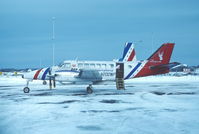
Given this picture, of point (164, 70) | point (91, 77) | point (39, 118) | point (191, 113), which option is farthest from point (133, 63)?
point (39, 118)

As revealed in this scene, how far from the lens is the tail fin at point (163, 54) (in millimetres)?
26334

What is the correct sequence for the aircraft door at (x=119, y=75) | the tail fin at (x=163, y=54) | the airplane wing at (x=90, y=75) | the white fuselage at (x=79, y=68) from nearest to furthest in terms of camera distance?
the airplane wing at (x=90, y=75) → the white fuselage at (x=79, y=68) → the aircraft door at (x=119, y=75) → the tail fin at (x=163, y=54)

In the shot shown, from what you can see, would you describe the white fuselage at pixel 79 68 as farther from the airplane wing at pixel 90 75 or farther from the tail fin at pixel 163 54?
the tail fin at pixel 163 54

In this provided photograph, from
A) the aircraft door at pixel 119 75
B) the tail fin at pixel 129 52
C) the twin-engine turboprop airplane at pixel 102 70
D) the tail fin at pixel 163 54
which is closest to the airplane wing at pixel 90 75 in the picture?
the twin-engine turboprop airplane at pixel 102 70

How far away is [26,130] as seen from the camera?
7.96 meters

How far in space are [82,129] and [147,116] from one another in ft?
11.5

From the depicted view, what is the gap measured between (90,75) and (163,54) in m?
9.54

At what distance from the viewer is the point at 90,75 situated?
2197 cm

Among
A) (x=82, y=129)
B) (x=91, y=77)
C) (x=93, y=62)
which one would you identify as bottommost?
(x=82, y=129)

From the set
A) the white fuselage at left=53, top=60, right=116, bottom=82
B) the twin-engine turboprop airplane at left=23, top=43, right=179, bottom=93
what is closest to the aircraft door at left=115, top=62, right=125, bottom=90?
the twin-engine turboprop airplane at left=23, top=43, right=179, bottom=93

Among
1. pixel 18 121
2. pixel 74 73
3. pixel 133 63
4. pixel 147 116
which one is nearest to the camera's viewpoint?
pixel 18 121

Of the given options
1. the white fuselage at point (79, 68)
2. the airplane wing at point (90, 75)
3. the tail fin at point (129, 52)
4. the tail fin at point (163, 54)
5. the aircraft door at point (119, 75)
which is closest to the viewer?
the airplane wing at point (90, 75)

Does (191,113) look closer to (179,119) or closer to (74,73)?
(179,119)

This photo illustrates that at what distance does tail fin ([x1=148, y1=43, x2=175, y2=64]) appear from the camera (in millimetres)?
26334
